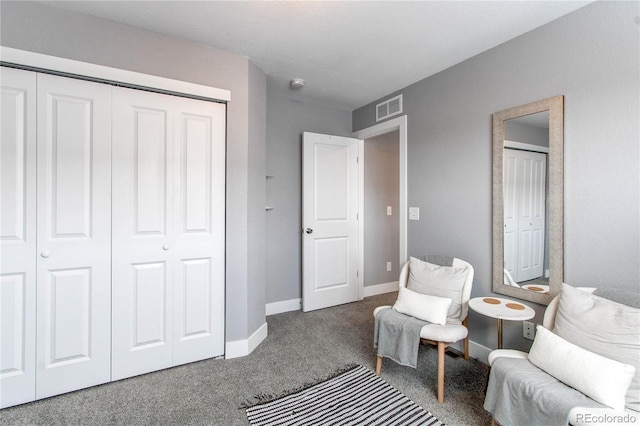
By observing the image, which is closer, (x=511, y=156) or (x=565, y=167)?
(x=565, y=167)

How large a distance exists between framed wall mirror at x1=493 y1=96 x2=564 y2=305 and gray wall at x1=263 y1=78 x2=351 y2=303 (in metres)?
2.02

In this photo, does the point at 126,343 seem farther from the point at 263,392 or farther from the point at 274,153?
the point at 274,153

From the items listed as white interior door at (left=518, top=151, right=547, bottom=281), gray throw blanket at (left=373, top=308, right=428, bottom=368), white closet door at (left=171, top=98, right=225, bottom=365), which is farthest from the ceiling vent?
gray throw blanket at (left=373, top=308, right=428, bottom=368)

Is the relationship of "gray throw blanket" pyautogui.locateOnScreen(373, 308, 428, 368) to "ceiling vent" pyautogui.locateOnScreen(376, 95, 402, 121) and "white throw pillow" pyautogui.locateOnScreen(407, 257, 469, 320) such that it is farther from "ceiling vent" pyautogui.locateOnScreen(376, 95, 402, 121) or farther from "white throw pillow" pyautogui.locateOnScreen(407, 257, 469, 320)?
"ceiling vent" pyautogui.locateOnScreen(376, 95, 402, 121)

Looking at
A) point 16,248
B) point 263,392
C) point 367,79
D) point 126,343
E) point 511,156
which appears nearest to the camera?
point 16,248

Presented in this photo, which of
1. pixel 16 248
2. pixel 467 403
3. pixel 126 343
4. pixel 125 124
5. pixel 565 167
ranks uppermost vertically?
pixel 125 124

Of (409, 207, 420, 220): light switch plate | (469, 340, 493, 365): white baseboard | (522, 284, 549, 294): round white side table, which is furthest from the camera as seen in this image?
(409, 207, 420, 220): light switch plate

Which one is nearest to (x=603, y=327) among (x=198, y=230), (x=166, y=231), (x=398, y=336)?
(x=398, y=336)

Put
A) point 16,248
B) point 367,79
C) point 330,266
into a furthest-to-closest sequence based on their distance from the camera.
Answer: point 330,266, point 367,79, point 16,248

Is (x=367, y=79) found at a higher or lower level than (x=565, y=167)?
higher

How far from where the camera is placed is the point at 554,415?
1246mm

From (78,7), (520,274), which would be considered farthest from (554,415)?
(78,7)

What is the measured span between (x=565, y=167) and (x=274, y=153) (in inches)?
102

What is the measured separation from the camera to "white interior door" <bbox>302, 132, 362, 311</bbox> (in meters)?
3.40
